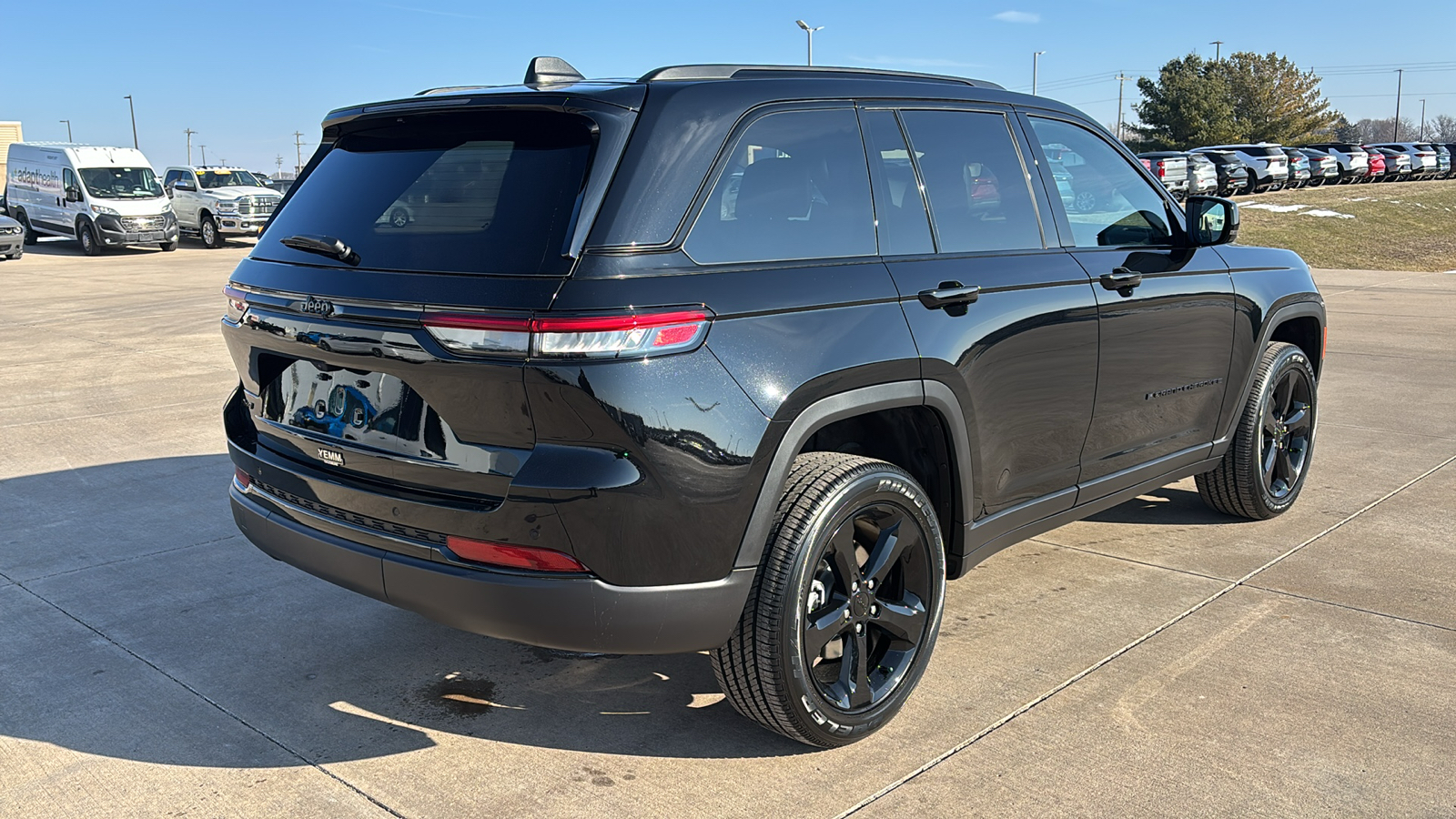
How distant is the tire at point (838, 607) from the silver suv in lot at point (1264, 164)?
37.7m

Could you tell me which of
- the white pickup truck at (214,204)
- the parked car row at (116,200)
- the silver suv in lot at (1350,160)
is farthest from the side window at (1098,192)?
the silver suv in lot at (1350,160)

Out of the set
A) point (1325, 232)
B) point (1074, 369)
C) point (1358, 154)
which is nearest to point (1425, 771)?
point (1074, 369)

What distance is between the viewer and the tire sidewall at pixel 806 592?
3.06m

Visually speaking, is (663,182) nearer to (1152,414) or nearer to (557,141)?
(557,141)

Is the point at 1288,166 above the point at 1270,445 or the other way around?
above

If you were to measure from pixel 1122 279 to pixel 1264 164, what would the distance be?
3741cm

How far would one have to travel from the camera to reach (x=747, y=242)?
10.1 feet

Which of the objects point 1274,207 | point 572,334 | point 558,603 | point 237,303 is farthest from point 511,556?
point 1274,207

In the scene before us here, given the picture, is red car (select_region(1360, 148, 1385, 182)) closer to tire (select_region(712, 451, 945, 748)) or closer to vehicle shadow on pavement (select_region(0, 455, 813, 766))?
tire (select_region(712, 451, 945, 748))

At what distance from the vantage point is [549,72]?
333cm

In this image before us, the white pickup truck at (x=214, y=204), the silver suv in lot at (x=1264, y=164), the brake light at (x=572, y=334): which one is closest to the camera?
the brake light at (x=572, y=334)

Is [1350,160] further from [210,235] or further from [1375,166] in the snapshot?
[210,235]

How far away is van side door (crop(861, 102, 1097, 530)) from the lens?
3486mm

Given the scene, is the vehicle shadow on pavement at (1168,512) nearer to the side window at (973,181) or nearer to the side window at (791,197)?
the side window at (973,181)
